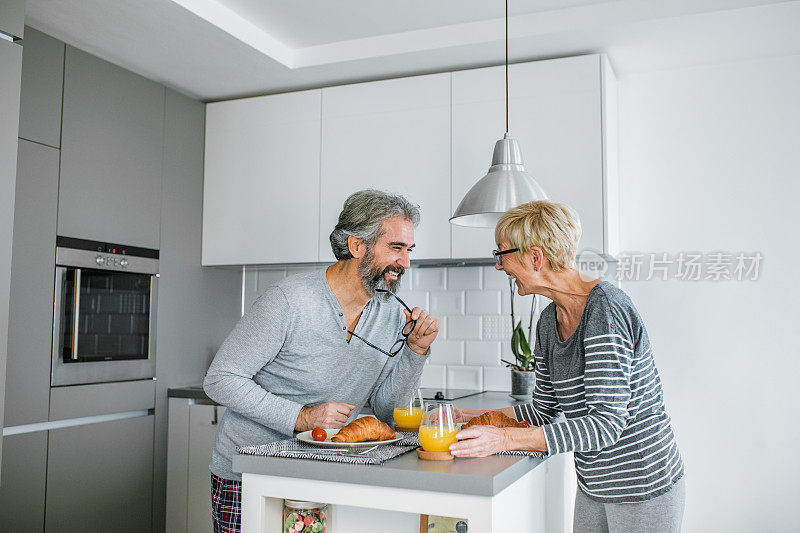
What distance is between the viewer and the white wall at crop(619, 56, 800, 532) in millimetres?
3248

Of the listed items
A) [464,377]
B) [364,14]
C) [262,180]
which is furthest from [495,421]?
[262,180]

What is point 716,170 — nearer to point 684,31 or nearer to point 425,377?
point 684,31

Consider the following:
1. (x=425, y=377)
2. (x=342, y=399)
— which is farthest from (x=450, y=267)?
(x=342, y=399)

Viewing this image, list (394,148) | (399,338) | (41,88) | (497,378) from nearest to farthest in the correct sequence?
1. (399,338)
2. (41,88)
3. (394,148)
4. (497,378)

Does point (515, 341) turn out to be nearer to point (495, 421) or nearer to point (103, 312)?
point (495, 421)

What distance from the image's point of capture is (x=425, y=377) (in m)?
3.84

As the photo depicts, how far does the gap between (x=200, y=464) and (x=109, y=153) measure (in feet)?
5.24

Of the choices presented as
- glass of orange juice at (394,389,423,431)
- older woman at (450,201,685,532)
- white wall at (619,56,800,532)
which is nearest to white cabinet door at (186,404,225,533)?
glass of orange juice at (394,389,423,431)

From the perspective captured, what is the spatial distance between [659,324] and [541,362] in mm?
1564

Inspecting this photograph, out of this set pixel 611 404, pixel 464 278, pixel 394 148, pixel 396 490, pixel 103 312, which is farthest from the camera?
pixel 464 278

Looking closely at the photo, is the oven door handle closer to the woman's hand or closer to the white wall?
the woman's hand

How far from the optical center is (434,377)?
12.6ft

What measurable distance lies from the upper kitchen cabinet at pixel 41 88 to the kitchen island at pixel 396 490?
195cm

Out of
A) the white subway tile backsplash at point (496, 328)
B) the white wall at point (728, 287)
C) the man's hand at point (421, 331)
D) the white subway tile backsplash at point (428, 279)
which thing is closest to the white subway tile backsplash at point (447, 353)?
the white subway tile backsplash at point (496, 328)
